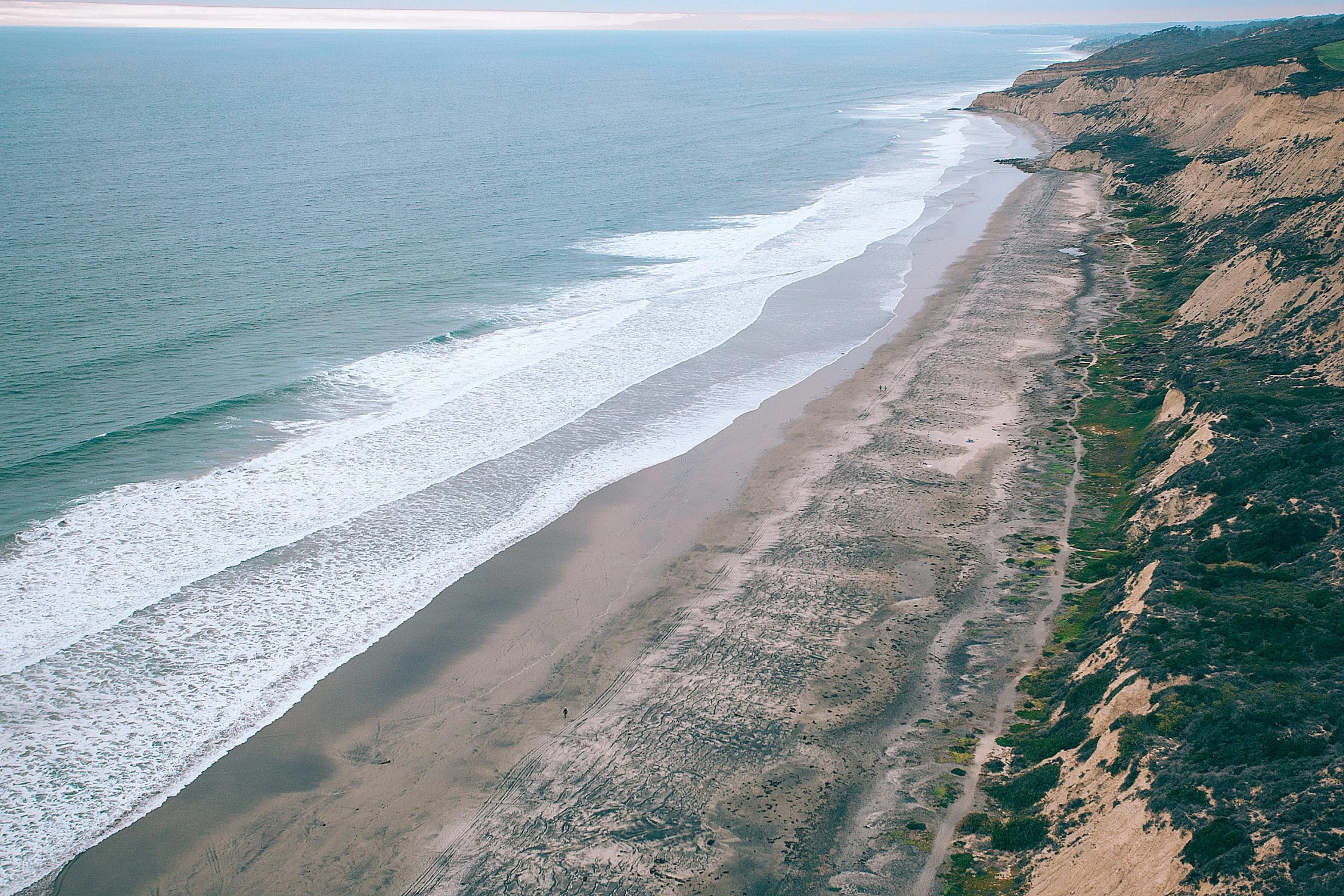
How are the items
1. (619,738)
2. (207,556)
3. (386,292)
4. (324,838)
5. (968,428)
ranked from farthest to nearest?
(386,292), (968,428), (207,556), (619,738), (324,838)

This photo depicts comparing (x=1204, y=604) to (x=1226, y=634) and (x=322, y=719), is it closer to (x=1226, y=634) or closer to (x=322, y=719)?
(x=1226, y=634)

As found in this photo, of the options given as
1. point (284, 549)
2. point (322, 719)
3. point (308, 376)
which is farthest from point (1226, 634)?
point (308, 376)

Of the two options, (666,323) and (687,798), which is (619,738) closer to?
(687,798)

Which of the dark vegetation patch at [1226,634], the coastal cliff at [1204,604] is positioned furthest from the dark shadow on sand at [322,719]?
the dark vegetation patch at [1226,634]

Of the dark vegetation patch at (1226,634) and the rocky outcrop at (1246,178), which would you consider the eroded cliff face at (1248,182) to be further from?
the dark vegetation patch at (1226,634)

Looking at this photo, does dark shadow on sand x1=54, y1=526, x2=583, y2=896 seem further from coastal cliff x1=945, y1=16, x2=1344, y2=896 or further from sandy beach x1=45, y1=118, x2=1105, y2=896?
coastal cliff x1=945, y1=16, x2=1344, y2=896

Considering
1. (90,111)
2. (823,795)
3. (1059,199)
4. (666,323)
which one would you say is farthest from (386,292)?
(90,111)
